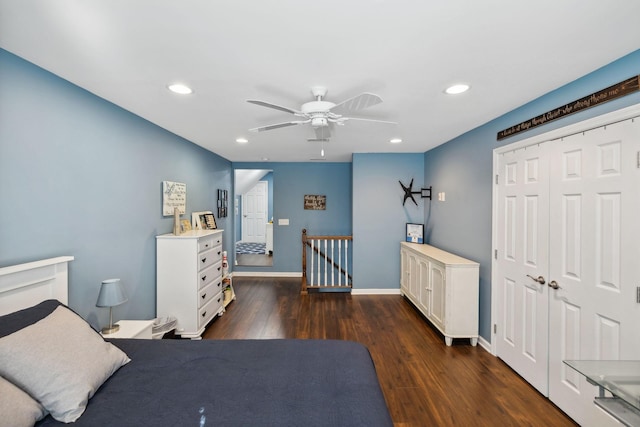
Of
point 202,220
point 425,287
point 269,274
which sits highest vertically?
point 202,220

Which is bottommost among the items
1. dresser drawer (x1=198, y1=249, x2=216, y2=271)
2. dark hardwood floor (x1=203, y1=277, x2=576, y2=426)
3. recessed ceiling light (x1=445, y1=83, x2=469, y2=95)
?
dark hardwood floor (x1=203, y1=277, x2=576, y2=426)

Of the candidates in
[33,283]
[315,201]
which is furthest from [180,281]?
[315,201]

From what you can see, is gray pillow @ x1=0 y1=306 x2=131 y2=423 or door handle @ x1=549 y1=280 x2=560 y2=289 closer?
gray pillow @ x1=0 y1=306 x2=131 y2=423

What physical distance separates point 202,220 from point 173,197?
807mm

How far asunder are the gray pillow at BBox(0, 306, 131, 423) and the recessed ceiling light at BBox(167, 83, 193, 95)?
163 centimetres

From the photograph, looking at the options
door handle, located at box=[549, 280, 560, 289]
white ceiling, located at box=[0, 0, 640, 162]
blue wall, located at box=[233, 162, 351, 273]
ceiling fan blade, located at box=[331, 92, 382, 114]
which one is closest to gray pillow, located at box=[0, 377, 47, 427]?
white ceiling, located at box=[0, 0, 640, 162]

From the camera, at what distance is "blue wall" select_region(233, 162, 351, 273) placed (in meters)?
5.90

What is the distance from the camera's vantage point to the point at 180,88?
207 cm

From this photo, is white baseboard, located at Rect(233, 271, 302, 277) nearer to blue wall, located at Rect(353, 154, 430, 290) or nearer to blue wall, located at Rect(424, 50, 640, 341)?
blue wall, located at Rect(353, 154, 430, 290)

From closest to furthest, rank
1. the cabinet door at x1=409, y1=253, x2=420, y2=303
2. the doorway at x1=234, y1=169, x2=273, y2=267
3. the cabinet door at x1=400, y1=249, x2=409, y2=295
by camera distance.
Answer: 1. the cabinet door at x1=409, y1=253, x2=420, y2=303
2. the cabinet door at x1=400, y1=249, x2=409, y2=295
3. the doorway at x1=234, y1=169, x2=273, y2=267

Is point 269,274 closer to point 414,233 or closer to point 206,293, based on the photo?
point 206,293

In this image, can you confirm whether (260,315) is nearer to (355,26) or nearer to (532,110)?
(355,26)

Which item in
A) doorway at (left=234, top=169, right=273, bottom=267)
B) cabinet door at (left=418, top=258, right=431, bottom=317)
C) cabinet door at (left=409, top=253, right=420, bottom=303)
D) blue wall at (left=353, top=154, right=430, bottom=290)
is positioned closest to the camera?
cabinet door at (left=418, top=258, right=431, bottom=317)

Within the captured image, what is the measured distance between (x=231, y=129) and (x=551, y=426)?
3.87 meters
